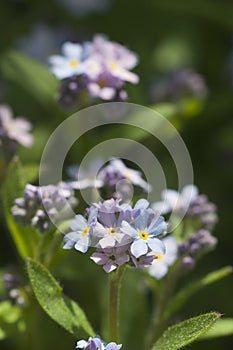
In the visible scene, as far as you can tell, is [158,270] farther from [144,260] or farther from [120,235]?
[120,235]

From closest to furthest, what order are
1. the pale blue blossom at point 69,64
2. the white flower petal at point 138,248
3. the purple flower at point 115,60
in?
the white flower petal at point 138,248
the pale blue blossom at point 69,64
the purple flower at point 115,60

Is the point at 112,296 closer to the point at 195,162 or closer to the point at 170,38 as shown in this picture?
the point at 195,162

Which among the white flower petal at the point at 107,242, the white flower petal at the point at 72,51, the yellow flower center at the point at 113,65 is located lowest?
the white flower petal at the point at 107,242

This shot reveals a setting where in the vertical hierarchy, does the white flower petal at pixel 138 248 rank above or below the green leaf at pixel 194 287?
above

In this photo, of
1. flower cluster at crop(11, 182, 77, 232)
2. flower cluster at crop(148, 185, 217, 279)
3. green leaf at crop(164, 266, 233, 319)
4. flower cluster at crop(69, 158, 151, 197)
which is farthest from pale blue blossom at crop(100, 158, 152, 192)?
green leaf at crop(164, 266, 233, 319)

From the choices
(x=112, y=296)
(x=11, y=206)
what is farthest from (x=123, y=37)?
(x=112, y=296)

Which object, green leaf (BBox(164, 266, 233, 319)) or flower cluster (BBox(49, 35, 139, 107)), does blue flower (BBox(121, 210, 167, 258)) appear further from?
flower cluster (BBox(49, 35, 139, 107))

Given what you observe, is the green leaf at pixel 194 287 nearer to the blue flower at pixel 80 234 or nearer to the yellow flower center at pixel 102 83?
the blue flower at pixel 80 234

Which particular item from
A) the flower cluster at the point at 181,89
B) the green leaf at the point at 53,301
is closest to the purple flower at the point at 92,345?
the green leaf at the point at 53,301
